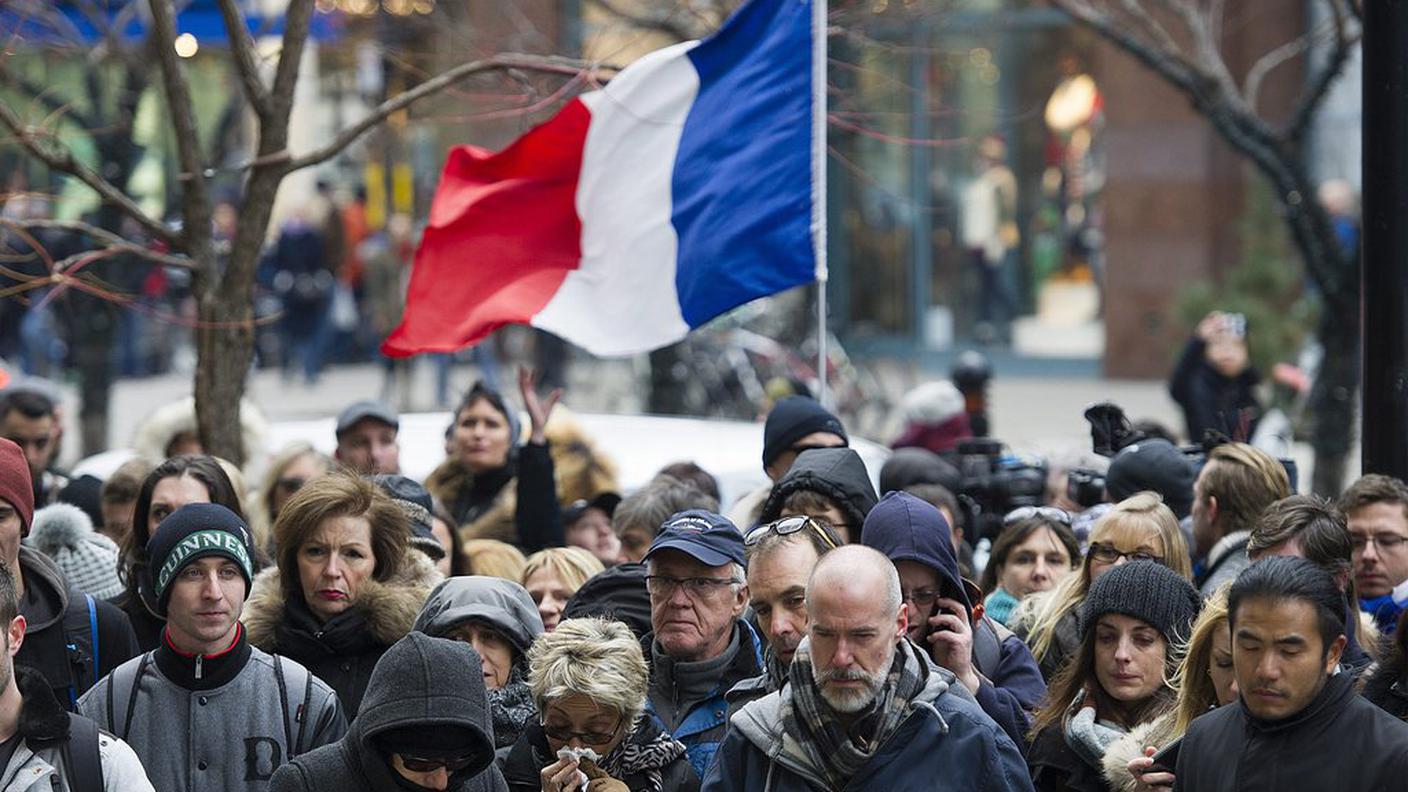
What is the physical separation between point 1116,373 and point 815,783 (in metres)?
19.7

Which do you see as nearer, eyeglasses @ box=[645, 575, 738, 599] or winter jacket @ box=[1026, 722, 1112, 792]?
winter jacket @ box=[1026, 722, 1112, 792]

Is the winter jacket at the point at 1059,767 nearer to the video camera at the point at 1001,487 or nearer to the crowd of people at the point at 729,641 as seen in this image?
the crowd of people at the point at 729,641

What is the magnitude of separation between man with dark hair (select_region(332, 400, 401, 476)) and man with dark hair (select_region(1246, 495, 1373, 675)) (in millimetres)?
4062

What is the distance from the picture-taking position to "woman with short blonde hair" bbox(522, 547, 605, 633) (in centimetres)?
716

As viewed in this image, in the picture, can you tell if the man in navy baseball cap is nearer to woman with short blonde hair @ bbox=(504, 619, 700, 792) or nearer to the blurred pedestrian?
woman with short blonde hair @ bbox=(504, 619, 700, 792)

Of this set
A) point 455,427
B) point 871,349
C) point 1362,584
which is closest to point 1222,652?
point 1362,584

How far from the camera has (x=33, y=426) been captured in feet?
31.5

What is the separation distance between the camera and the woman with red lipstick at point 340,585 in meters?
6.40

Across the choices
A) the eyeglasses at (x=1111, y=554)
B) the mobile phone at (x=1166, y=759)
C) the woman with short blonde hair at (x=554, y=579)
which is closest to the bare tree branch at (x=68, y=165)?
the woman with short blonde hair at (x=554, y=579)

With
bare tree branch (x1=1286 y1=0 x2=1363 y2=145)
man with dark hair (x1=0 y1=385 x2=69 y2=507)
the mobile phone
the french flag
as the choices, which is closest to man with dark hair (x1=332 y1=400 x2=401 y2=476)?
the french flag

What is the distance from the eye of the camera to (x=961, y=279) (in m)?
26.1

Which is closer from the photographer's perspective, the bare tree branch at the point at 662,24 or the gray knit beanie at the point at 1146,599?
the gray knit beanie at the point at 1146,599

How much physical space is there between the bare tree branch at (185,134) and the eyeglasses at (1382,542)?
4.82m

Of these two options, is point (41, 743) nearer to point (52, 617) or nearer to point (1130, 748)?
point (52, 617)
